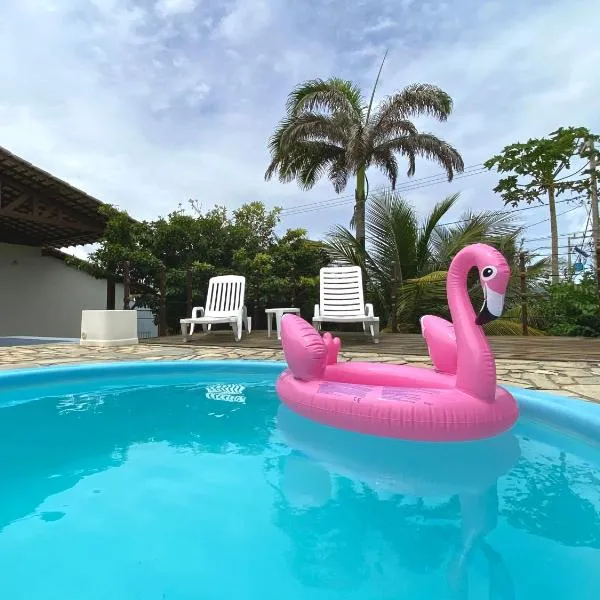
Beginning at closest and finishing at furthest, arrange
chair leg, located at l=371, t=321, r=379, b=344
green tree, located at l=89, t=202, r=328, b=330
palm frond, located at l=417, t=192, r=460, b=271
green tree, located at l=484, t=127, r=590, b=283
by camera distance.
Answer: chair leg, located at l=371, t=321, r=379, b=344, palm frond, located at l=417, t=192, r=460, b=271, green tree, located at l=89, t=202, r=328, b=330, green tree, located at l=484, t=127, r=590, b=283

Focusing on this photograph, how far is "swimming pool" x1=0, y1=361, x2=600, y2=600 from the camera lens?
1.38 meters

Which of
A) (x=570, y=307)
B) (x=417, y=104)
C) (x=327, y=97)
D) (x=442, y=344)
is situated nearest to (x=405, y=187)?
(x=417, y=104)

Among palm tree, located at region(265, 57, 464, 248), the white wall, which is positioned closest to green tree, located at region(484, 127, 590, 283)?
palm tree, located at region(265, 57, 464, 248)

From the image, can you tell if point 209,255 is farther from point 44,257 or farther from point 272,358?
point 44,257

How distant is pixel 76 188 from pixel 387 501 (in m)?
11.0

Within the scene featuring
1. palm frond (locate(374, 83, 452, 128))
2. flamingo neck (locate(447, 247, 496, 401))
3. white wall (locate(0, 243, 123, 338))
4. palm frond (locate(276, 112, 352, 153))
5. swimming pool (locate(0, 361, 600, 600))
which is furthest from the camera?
white wall (locate(0, 243, 123, 338))

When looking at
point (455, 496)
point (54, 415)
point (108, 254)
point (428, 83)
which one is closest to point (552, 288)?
point (428, 83)

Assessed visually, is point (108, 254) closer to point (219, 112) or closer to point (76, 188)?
point (76, 188)

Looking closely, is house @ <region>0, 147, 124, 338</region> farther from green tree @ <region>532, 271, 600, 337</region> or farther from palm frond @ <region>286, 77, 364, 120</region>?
green tree @ <region>532, 271, 600, 337</region>

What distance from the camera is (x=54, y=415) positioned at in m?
3.54

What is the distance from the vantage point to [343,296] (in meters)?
7.43

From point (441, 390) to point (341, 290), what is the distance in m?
4.90

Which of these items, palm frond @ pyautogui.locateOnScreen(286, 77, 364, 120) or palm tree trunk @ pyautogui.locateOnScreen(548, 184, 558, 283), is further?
palm frond @ pyautogui.locateOnScreen(286, 77, 364, 120)

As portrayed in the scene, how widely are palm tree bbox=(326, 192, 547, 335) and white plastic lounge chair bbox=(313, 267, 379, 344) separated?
5.90 ft
